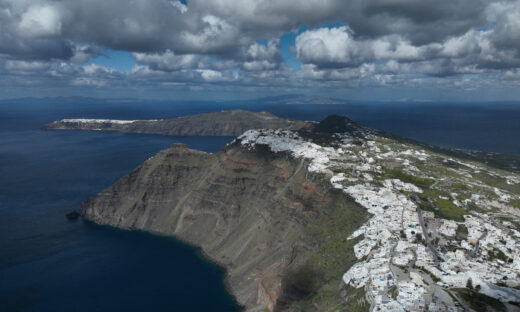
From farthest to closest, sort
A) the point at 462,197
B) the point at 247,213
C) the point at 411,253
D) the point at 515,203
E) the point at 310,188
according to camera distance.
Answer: the point at 247,213, the point at 310,188, the point at 462,197, the point at 515,203, the point at 411,253

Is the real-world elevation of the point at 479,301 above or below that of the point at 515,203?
above

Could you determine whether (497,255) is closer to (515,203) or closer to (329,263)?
(329,263)

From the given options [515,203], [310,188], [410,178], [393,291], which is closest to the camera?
[393,291]

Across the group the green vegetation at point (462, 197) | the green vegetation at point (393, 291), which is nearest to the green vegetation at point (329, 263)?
the green vegetation at point (393, 291)

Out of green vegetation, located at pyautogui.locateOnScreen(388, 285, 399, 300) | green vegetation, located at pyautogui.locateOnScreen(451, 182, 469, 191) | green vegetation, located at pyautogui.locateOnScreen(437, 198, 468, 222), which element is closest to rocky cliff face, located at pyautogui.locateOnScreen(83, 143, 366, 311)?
green vegetation, located at pyautogui.locateOnScreen(388, 285, 399, 300)

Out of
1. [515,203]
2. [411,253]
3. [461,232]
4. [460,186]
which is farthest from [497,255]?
[460,186]

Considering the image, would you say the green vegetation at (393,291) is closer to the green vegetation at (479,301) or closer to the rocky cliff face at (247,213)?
the green vegetation at (479,301)
